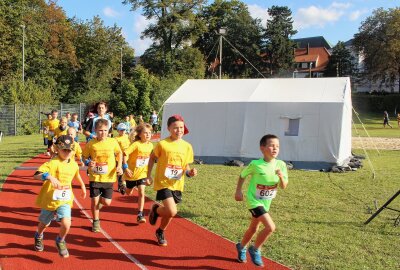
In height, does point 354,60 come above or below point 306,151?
above

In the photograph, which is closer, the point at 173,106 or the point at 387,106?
the point at 173,106

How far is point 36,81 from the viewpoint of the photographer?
53.3 m

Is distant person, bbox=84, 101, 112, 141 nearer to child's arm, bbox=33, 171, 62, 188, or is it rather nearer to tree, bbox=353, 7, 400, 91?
Answer: child's arm, bbox=33, 171, 62, 188

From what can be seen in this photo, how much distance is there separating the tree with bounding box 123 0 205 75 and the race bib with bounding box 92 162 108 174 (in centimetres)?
5203

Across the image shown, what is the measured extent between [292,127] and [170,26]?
43699mm

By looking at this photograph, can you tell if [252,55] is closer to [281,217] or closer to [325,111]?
[325,111]

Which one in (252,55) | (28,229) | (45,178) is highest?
(252,55)

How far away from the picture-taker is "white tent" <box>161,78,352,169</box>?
1595 centimetres

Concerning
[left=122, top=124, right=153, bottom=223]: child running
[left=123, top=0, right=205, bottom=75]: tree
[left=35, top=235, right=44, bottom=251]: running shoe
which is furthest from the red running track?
[left=123, top=0, right=205, bottom=75]: tree

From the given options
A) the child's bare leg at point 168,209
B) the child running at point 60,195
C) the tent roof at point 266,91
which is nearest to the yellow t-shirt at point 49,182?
the child running at point 60,195

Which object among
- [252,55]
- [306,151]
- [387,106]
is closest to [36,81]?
[252,55]

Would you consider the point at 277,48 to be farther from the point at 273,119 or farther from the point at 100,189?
the point at 100,189

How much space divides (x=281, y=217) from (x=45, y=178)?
4732 millimetres

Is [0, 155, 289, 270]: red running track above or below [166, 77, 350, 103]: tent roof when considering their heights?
below
